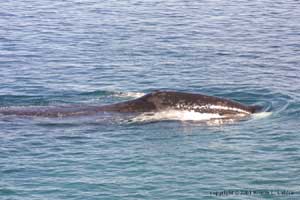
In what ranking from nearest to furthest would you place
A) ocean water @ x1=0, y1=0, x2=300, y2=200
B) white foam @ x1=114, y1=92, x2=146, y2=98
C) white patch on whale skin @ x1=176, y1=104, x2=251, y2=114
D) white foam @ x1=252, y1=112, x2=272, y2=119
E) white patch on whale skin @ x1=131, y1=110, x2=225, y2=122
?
ocean water @ x1=0, y1=0, x2=300, y2=200, white patch on whale skin @ x1=131, y1=110, x2=225, y2=122, white patch on whale skin @ x1=176, y1=104, x2=251, y2=114, white foam @ x1=252, y1=112, x2=272, y2=119, white foam @ x1=114, y1=92, x2=146, y2=98

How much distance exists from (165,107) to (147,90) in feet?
18.9

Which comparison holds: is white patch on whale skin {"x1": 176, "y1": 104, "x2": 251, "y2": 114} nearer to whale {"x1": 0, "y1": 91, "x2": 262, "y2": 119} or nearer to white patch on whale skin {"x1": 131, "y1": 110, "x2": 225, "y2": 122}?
whale {"x1": 0, "y1": 91, "x2": 262, "y2": 119}

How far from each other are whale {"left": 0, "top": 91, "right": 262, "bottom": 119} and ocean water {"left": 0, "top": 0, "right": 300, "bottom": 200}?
0.57 m

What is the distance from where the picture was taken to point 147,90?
118ft

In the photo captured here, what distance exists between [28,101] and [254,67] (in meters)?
11.6

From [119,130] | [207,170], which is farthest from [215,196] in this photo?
[119,130]

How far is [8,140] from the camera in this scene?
28.4 m

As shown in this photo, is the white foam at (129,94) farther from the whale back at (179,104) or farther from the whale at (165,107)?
the whale back at (179,104)

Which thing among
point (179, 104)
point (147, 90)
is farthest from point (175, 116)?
point (147, 90)

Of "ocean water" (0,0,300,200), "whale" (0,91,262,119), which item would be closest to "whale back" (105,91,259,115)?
"whale" (0,91,262,119)

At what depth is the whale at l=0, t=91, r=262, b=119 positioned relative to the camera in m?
30.3

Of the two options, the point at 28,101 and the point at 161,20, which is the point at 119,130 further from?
the point at 161,20

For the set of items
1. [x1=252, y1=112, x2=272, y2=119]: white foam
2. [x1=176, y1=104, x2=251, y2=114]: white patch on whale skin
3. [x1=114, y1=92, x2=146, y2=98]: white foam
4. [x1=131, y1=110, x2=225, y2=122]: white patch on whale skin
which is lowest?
[x1=252, y1=112, x2=272, y2=119]: white foam

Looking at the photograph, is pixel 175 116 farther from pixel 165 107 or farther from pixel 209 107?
pixel 209 107
